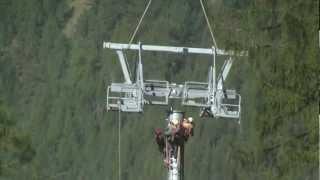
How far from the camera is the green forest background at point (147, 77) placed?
17.7 metres

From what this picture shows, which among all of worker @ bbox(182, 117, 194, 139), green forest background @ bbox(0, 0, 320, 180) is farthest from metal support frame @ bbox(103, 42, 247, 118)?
worker @ bbox(182, 117, 194, 139)

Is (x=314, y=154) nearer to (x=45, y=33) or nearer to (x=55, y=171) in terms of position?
(x=55, y=171)

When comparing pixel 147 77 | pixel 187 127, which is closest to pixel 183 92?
pixel 187 127

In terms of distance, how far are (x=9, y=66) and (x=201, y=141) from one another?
63.4 meters

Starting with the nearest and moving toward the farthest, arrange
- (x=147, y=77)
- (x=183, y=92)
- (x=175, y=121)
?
1. (x=175, y=121)
2. (x=183, y=92)
3. (x=147, y=77)

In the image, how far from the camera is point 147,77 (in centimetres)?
11012

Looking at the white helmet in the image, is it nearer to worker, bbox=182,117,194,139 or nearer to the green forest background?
worker, bbox=182,117,194,139

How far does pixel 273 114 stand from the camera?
18250 mm

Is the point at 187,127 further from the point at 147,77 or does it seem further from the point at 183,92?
the point at 147,77

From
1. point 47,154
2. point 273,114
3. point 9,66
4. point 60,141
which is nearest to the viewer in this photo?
point 273,114

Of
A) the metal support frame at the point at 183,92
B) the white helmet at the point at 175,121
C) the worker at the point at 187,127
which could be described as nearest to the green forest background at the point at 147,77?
the metal support frame at the point at 183,92

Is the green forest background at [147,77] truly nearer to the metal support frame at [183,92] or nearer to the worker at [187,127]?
the metal support frame at [183,92]

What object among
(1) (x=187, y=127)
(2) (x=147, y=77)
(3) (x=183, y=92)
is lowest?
(1) (x=187, y=127)

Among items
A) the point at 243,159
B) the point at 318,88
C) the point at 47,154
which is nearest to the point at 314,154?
the point at 318,88
